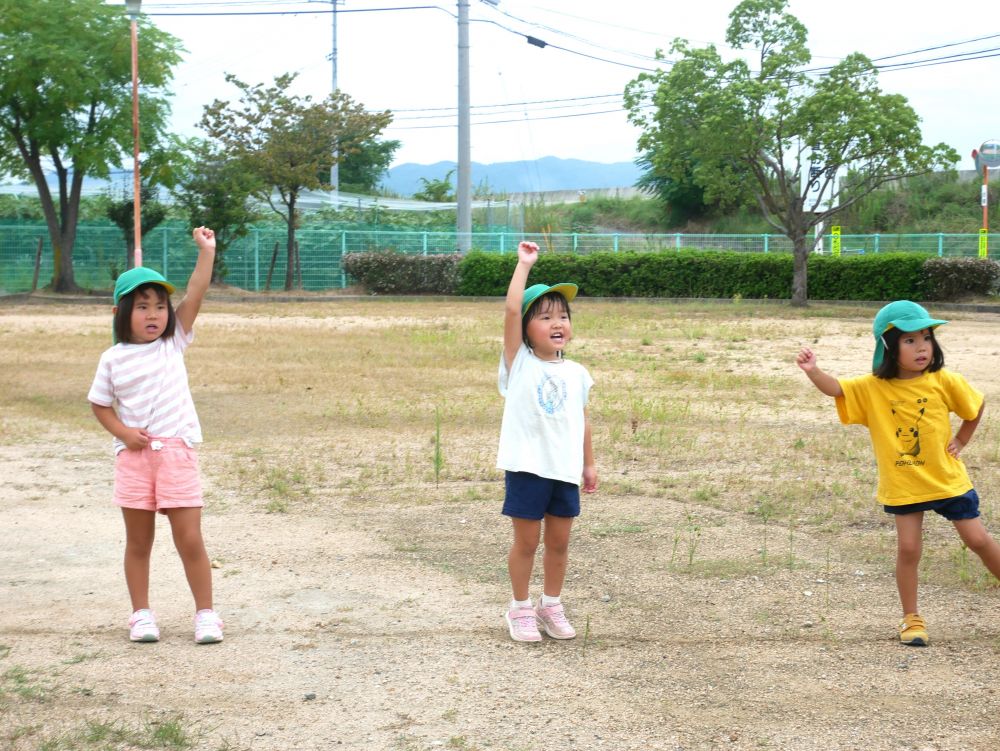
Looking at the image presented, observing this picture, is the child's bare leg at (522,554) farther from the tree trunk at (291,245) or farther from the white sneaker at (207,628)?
the tree trunk at (291,245)

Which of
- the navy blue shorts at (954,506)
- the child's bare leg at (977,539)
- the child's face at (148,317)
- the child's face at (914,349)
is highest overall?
the child's face at (148,317)

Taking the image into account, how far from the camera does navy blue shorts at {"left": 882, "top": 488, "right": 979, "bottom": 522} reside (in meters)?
4.48

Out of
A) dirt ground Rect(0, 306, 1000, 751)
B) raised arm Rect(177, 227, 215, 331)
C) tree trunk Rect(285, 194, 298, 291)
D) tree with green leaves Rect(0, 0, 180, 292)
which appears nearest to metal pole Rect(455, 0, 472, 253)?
tree trunk Rect(285, 194, 298, 291)

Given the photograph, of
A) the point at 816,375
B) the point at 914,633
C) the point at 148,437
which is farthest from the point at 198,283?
the point at 914,633

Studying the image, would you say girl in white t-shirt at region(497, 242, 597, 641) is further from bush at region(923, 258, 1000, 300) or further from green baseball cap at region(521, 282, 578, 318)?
bush at region(923, 258, 1000, 300)

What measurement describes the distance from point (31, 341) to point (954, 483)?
15859 millimetres

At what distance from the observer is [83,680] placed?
404cm

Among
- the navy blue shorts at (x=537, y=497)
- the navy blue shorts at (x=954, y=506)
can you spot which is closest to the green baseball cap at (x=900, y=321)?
the navy blue shorts at (x=954, y=506)

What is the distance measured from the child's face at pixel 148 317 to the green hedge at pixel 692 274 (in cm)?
2648

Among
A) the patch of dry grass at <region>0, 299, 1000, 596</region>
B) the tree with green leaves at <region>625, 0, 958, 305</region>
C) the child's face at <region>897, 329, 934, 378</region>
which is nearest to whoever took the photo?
the child's face at <region>897, 329, 934, 378</region>

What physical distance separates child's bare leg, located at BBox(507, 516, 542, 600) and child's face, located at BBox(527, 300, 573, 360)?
656 mm

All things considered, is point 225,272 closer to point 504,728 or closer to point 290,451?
point 290,451

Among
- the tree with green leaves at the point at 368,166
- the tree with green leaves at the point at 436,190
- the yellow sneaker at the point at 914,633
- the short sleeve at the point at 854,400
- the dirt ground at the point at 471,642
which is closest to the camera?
the dirt ground at the point at 471,642

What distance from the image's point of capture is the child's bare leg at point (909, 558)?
4512 mm
